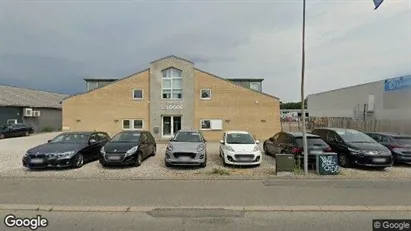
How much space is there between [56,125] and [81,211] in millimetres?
38636

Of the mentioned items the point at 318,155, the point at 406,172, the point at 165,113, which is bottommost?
the point at 406,172

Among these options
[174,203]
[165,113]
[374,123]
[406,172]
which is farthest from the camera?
[374,123]

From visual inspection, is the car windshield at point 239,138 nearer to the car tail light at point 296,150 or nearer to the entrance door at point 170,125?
the car tail light at point 296,150

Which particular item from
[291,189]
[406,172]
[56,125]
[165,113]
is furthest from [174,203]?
[56,125]

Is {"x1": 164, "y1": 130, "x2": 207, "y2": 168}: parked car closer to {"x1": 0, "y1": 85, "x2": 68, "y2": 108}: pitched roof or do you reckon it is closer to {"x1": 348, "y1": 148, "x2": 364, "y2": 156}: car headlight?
{"x1": 348, "y1": 148, "x2": 364, "y2": 156}: car headlight

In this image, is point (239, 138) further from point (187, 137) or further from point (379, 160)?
point (379, 160)

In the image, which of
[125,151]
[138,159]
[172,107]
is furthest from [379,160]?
[172,107]

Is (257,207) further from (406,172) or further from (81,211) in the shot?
(406,172)

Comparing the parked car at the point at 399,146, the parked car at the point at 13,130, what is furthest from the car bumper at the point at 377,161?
the parked car at the point at 13,130

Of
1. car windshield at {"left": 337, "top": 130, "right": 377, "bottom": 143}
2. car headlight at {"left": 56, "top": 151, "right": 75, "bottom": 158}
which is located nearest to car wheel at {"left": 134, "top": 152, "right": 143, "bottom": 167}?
car headlight at {"left": 56, "top": 151, "right": 75, "bottom": 158}

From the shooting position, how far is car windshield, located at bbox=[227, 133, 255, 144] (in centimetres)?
1290

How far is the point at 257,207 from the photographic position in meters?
6.45

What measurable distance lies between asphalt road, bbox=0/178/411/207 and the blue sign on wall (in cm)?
1934

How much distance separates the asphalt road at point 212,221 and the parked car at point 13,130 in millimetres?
25770
